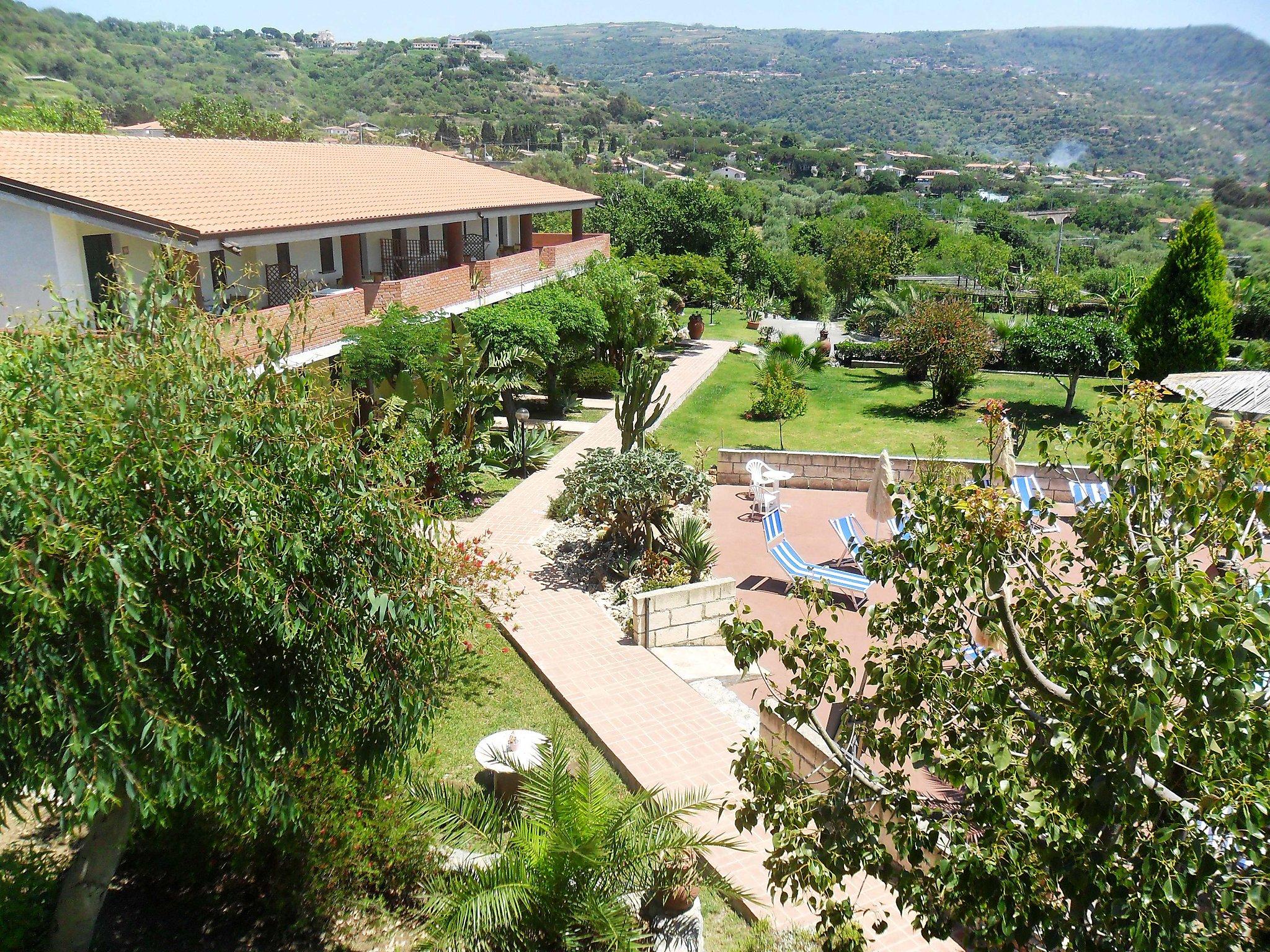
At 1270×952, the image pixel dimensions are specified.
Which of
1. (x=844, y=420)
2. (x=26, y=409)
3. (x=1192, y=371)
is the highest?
(x=26, y=409)

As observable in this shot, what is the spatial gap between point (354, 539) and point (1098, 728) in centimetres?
375

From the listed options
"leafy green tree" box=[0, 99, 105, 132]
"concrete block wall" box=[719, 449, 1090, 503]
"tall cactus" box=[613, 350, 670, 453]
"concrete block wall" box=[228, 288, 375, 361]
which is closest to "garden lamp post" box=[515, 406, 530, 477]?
"tall cactus" box=[613, 350, 670, 453]

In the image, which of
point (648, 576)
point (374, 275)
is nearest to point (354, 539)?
point (648, 576)

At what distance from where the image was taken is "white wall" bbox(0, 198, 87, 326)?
1499 cm

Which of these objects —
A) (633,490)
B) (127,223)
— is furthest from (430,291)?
(633,490)

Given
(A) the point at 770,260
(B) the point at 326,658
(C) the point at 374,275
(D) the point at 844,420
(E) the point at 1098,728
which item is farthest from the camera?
(A) the point at 770,260

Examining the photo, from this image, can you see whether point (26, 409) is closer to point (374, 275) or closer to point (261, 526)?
point (261, 526)

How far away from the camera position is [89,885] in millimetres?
5496

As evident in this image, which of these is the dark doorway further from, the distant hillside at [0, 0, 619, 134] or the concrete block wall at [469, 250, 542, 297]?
the distant hillside at [0, 0, 619, 134]

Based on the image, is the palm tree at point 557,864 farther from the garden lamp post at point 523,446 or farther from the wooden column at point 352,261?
the wooden column at point 352,261

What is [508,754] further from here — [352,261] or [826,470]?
[352,261]

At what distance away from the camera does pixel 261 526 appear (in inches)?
181

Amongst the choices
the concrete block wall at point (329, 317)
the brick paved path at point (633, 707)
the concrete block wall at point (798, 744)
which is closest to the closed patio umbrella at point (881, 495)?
the brick paved path at point (633, 707)

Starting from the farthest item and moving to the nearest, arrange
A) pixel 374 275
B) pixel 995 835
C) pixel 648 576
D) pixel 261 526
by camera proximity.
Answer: pixel 374 275, pixel 648 576, pixel 261 526, pixel 995 835
